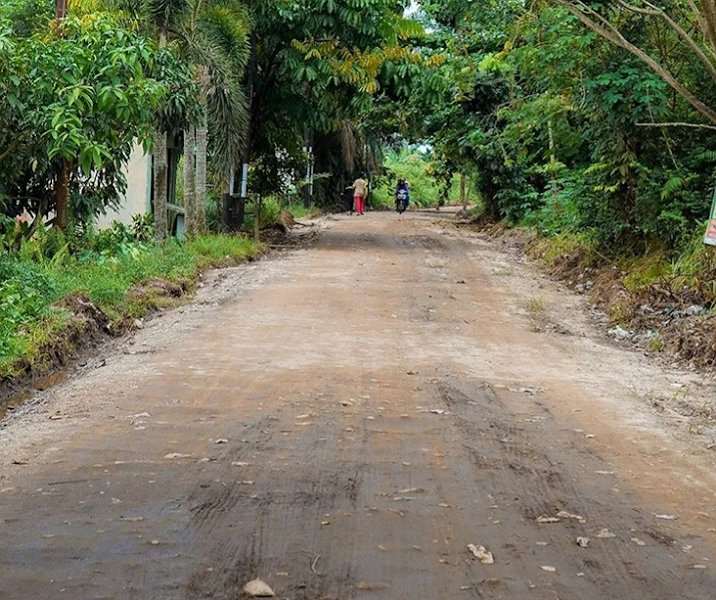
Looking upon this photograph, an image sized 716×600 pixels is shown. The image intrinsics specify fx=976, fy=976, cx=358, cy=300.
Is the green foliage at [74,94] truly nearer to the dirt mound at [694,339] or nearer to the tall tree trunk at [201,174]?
the dirt mound at [694,339]

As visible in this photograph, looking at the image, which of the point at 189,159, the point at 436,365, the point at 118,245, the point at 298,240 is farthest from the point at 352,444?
the point at 298,240

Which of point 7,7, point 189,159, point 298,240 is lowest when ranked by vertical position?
point 298,240

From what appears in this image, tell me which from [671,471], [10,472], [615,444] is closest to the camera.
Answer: [10,472]

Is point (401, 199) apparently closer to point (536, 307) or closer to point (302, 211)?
point (302, 211)

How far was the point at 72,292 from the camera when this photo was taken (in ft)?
36.2

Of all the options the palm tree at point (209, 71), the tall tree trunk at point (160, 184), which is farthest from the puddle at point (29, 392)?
the palm tree at point (209, 71)

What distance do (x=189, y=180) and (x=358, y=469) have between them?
13.9 metres

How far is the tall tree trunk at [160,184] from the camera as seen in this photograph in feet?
54.7

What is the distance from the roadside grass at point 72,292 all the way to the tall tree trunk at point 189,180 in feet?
7.49

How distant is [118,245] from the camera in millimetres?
14141

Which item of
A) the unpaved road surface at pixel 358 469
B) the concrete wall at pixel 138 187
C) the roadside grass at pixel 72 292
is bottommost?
the unpaved road surface at pixel 358 469

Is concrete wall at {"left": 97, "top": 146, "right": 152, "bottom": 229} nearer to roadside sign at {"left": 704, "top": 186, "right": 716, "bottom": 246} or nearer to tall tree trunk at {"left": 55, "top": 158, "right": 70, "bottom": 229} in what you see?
tall tree trunk at {"left": 55, "top": 158, "right": 70, "bottom": 229}

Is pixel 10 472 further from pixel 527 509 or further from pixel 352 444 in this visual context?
pixel 527 509

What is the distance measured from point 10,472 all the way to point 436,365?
4.48 m
